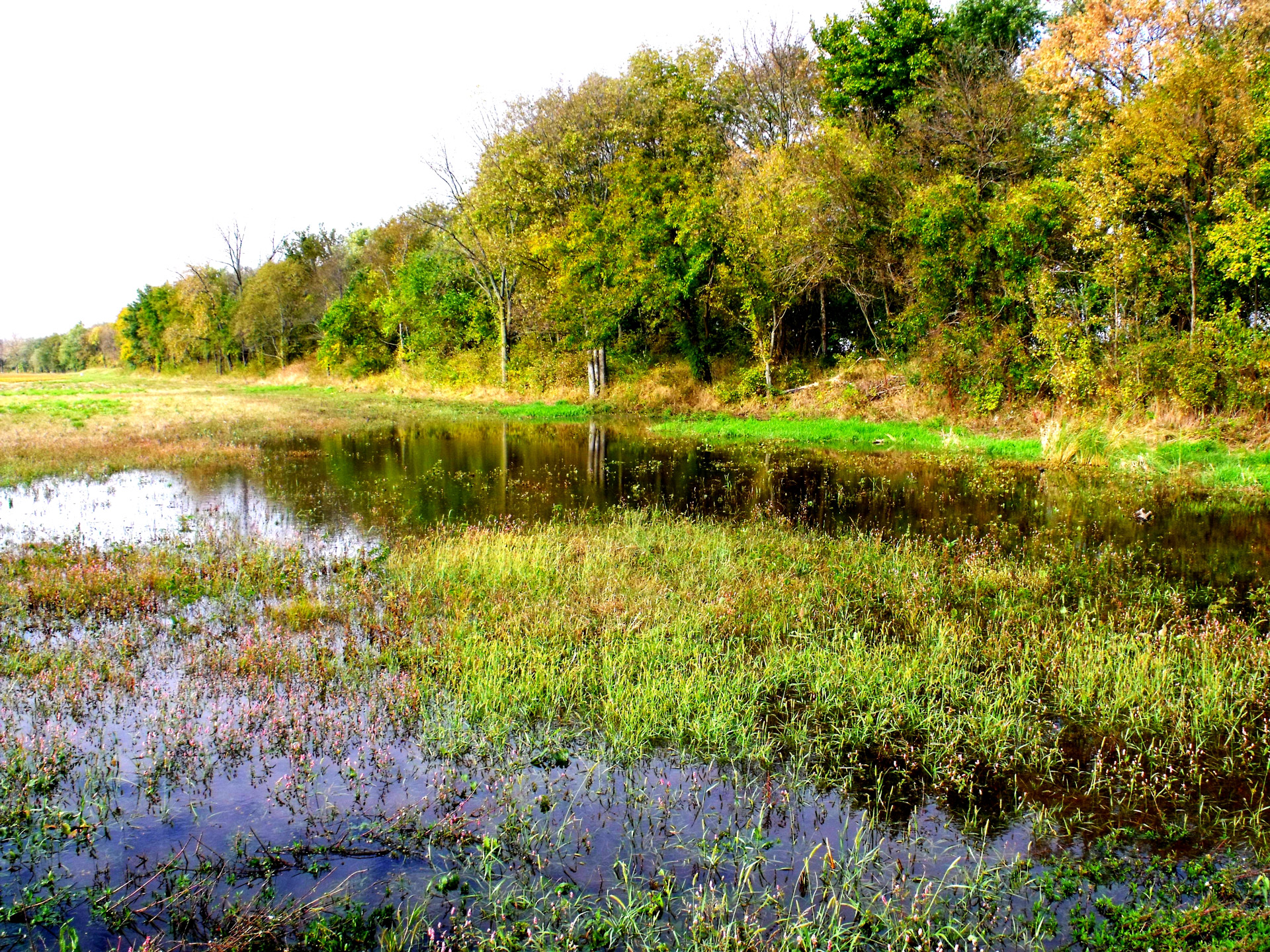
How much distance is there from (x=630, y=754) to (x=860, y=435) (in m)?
21.5

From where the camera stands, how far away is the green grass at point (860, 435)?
72.1ft

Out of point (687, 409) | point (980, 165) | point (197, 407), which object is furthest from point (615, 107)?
point (197, 407)

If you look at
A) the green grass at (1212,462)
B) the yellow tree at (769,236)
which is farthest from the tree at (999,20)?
the green grass at (1212,462)

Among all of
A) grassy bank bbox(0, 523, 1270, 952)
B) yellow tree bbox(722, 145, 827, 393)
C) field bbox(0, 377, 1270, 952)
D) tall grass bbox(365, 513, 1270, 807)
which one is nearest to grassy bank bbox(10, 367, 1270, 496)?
yellow tree bbox(722, 145, 827, 393)

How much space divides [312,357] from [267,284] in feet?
24.5

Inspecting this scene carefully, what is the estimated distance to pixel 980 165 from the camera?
27.1 metres

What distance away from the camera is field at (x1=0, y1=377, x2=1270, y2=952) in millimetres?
4273

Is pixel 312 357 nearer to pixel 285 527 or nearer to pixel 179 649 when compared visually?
pixel 285 527

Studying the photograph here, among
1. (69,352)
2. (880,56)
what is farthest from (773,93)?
(69,352)

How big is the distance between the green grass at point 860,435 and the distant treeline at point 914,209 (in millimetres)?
2579

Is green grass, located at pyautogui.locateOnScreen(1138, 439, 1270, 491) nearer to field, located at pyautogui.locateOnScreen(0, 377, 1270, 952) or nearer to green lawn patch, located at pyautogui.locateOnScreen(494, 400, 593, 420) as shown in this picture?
field, located at pyautogui.locateOnScreen(0, 377, 1270, 952)

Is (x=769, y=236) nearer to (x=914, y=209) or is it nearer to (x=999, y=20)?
(x=914, y=209)

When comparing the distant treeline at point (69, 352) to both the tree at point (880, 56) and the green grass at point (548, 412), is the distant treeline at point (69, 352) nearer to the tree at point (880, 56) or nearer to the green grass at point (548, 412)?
the green grass at point (548, 412)

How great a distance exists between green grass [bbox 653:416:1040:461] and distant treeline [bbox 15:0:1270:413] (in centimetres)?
258
